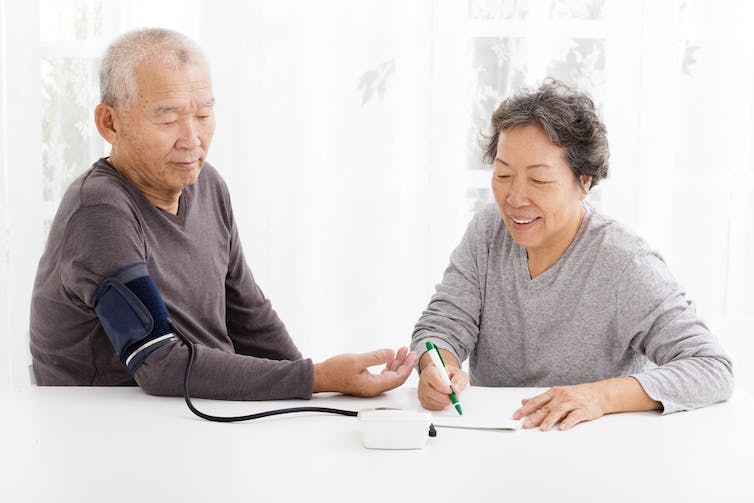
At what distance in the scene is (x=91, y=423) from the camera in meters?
1.49

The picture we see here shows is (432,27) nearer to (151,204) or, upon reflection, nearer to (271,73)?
(271,73)

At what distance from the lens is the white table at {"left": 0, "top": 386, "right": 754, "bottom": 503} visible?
1.19 m

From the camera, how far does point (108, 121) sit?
184 cm

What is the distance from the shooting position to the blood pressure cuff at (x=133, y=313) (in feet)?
5.10

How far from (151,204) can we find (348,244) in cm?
155

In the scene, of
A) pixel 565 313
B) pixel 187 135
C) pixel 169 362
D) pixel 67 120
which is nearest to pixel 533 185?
pixel 565 313

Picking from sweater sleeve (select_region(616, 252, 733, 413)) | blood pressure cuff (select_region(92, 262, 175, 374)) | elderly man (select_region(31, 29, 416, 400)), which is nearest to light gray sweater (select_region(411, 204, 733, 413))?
sweater sleeve (select_region(616, 252, 733, 413))

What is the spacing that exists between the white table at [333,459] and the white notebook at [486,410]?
30 mm

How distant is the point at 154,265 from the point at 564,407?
0.83 metres

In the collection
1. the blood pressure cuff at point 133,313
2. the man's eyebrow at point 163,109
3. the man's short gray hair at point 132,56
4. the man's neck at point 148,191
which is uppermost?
the man's short gray hair at point 132,56

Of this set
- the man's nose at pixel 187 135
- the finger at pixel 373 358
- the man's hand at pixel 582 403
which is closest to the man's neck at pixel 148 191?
the man's nose at pixel 187 135

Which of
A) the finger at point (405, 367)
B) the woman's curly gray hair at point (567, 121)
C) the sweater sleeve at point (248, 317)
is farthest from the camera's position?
the sweater sleeve at point (248, 317)

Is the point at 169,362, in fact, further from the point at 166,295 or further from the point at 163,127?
the point at 163,127

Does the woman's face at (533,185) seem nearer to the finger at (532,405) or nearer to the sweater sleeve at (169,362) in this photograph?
the finger at (532,405)
